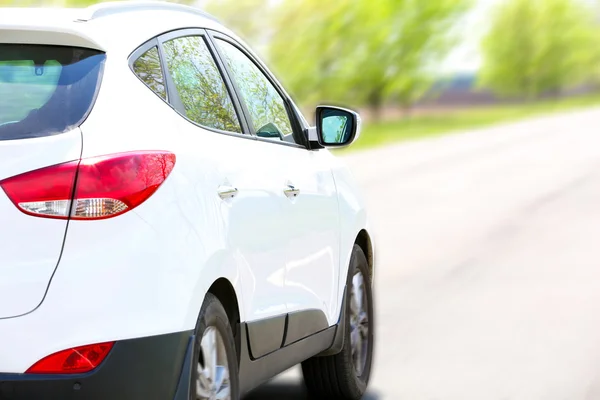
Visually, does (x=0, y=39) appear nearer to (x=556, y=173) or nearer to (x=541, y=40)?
(x=556, y=173)

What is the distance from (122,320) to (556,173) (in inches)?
798

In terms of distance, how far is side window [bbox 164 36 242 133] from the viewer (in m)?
4.54

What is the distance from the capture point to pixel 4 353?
3.70 metres

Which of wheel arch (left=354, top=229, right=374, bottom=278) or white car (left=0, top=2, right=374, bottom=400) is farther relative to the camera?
wheel arch (left=354, top=229, right=374, bottom=278)

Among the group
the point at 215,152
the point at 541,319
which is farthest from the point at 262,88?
the point at 541,319

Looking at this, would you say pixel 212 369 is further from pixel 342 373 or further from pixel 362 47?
pixel 362 47

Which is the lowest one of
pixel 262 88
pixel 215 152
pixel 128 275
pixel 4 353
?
pixel 4 353

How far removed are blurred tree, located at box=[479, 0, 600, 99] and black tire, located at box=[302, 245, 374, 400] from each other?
10733cm

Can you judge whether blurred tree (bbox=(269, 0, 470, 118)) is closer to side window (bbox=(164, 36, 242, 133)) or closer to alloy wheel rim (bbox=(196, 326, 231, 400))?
side window (bbox=(164, 36, 242, 133))

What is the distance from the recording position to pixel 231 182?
14.7 ft

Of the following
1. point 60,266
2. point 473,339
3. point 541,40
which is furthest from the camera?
point 541,40

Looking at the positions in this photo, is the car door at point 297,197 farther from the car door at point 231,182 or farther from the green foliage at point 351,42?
the green foliage at point 351,42

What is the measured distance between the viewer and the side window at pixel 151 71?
4230 mm

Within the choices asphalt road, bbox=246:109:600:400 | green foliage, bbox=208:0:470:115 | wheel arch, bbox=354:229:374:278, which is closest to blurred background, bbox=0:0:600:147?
green foliage, bbox=208:0:470:115
